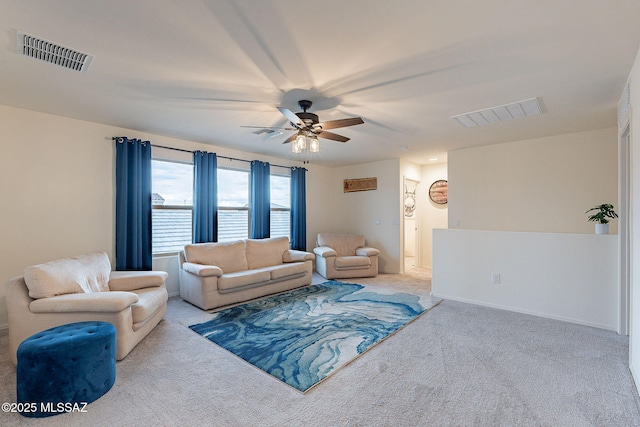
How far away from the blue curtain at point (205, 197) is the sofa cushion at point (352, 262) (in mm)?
2458

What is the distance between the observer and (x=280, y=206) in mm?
6484

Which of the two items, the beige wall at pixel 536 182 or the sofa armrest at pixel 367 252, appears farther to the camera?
the sofa armrest at pixel 367 252

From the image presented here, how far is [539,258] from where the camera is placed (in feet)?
12.6

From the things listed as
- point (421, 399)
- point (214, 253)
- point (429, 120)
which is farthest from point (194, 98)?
point (421, 399)

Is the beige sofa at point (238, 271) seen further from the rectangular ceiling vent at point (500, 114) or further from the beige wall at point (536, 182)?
the rectangular ceiling vent at point (500, 114)

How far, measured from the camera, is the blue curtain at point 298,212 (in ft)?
21.3

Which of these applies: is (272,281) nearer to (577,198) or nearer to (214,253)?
(214,253)

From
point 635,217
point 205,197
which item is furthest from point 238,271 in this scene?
point 635,217

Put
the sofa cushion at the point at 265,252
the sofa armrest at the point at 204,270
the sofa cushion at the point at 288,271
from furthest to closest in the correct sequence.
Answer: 1. the sofa cushion at the point at 265,252
2. the sofa cushion at the point at 288,271
3. the sofa armrest at the point at 204,270

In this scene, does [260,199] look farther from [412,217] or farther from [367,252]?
[412,217]

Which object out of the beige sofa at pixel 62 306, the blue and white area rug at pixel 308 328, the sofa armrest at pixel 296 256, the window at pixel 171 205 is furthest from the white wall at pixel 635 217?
the window at pixel 171 205

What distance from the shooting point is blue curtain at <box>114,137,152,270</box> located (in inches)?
163

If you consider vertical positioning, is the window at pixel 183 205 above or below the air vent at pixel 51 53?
below

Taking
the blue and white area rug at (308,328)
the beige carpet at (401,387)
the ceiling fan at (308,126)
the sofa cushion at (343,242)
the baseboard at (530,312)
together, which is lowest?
the beige carpet at (401,387)
